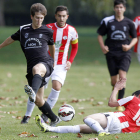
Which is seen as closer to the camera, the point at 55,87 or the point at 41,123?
the point at 41,123

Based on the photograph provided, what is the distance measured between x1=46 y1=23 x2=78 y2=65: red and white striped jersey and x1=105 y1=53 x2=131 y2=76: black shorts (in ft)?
4.45

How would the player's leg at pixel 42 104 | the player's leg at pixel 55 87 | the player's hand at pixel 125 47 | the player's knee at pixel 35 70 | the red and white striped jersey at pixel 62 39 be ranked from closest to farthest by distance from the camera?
the player's knee at pixel 35 70
the player's leg at pixel 42 104
the player's leg at pixel 55 87
the red and white striped jersey at pixel 62 39
the player's hand at pixel 125 47

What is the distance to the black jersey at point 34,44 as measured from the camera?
4797 mm

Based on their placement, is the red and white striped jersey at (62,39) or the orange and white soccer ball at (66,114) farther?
the red and white striped jersey at (62,39)

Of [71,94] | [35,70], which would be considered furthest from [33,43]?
[71,94]

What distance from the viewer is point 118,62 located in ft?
23.2

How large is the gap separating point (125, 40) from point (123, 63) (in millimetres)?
564

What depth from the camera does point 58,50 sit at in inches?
241

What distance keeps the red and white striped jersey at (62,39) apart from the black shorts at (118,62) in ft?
4.45

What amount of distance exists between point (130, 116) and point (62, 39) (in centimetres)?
237

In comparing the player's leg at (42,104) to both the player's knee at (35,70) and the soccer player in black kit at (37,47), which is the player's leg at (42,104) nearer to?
the soccer player in black kit at (37,47)

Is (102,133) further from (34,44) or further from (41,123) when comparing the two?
(34,44)

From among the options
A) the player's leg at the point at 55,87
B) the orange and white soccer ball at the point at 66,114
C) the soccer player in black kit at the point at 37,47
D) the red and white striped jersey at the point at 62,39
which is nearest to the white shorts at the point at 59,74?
the player's leg at the point at 55,87

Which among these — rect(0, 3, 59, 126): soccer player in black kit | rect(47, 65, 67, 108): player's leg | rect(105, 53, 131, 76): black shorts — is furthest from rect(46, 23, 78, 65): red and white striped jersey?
rect(105, 53, 131, 76): black shorts
